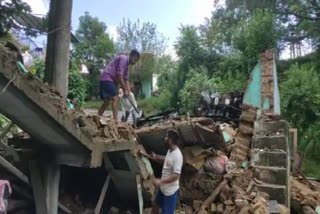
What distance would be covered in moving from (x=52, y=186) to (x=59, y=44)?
9.77 ft

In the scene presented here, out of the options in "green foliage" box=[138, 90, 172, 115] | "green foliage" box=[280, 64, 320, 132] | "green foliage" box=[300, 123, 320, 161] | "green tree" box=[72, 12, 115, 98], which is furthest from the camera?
"green tree" box=[72, 12, 115, 98]

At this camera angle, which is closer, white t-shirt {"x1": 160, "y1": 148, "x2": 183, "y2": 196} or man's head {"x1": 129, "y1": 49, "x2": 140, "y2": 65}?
white t-shirt {"x1": 160, "y1": 148, "x2": 183, "y2": 196}

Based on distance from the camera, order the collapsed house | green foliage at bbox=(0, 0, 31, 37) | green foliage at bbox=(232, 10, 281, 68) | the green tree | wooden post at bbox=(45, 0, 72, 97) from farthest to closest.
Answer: the green tree
green foliage at bbox=(232, 10, 281, 68)
wooden post at bbox=(45, 0, 72, 97)
green foliage at bbox=(0, 0, 31, 37)
the collapsed house

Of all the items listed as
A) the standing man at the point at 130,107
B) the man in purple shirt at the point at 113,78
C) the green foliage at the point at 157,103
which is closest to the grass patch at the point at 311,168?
the standing man at the point at 130,107

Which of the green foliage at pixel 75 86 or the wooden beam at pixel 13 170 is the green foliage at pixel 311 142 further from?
the wooden beam at pixel 13 170

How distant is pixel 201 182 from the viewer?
6.02 meters

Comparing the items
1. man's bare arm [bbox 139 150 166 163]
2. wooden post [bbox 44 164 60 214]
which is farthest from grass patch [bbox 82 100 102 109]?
wooden post [bbox 44 164 60 214]

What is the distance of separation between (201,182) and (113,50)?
67.8ft

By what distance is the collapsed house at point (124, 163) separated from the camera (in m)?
4.16

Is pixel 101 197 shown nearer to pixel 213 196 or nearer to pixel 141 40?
pixel 213 196

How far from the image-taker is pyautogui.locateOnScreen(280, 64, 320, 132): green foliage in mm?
11992

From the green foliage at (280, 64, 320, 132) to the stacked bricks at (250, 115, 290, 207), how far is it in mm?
5136

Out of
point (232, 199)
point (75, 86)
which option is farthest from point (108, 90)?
point (75, 86)

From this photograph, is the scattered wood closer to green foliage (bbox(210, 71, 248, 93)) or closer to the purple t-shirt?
the purple t-shirt
